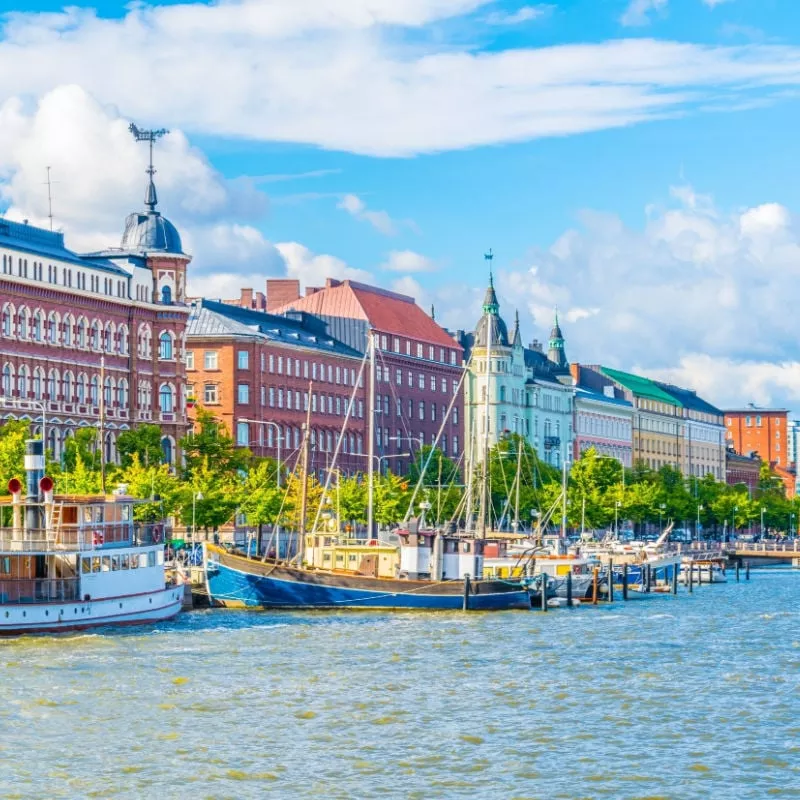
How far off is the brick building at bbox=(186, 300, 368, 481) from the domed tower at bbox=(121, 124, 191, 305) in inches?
563

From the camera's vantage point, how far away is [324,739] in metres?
55.7

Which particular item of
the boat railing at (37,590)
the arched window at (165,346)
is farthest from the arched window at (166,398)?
the boat railing at (37,590)

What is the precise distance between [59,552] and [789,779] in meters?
40.5

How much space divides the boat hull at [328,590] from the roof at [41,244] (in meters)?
40.9

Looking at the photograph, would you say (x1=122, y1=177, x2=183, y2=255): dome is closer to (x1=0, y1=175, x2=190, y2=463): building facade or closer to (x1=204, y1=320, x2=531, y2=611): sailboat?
(x1=0, y1=175, x2=190, y2=463): building facade

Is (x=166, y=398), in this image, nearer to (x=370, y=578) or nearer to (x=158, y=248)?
(x=158, y=248)

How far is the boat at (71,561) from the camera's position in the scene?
270ft

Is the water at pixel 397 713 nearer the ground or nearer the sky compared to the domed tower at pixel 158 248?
nearer the ground

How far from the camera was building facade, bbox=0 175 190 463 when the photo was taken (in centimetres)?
13712

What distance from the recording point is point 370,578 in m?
100

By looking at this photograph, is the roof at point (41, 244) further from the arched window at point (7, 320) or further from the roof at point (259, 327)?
the roof at point (259, 327)

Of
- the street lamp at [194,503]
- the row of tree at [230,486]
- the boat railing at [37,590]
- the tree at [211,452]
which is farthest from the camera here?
the tree at [211,452]

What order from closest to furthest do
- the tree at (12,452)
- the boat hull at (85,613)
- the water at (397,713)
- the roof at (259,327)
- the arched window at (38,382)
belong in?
the water at (397,713), the boat hull at (85,613), the tree at (12,452), the arched window at (38,382), the roof at (259,327)

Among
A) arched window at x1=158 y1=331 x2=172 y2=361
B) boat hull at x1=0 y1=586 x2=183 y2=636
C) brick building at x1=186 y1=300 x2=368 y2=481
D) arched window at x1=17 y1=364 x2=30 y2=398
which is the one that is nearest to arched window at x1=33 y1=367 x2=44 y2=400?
arched window at x1=17 y1=364 x2=30 y2=398
